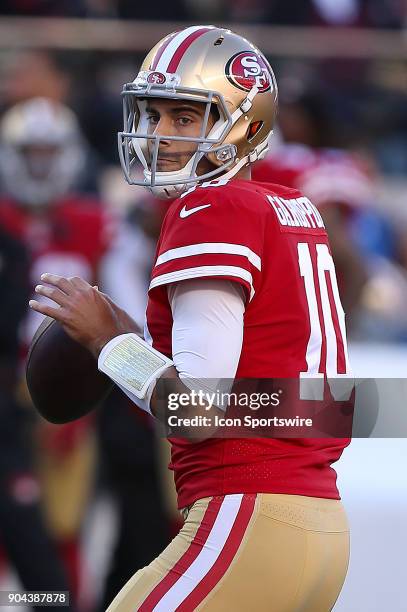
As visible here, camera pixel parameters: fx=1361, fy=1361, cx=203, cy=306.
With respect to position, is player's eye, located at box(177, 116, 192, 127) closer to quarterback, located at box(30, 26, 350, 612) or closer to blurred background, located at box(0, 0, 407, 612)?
quarterback, located at box(30, 26, 350, 612)

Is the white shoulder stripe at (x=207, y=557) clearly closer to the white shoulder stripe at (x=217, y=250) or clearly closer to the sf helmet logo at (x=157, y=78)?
the white shoulder stripe at (x=217, y=250)

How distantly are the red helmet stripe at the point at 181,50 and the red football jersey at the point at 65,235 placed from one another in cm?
279

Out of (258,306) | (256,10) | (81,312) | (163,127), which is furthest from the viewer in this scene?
(256,10)

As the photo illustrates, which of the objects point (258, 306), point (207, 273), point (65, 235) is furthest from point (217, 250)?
point (65, 235)

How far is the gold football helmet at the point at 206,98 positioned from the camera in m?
2.90

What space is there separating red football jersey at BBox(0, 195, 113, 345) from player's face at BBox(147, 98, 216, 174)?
2.79 meters

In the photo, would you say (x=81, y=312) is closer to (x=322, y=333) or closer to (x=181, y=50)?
(x=322, y=333)

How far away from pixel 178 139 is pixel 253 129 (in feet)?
0.78

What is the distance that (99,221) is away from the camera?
239 inches

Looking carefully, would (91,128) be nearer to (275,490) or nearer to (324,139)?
(324,139)

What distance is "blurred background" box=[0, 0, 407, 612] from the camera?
193 inches

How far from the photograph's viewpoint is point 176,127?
2943 millimetres

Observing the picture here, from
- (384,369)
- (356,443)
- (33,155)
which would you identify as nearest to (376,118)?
(33,155)

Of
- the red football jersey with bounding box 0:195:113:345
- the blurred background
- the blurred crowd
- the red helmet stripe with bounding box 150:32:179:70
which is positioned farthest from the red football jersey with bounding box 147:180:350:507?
the blurred crowd
